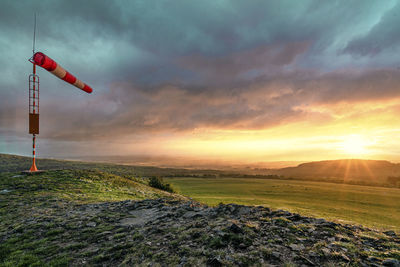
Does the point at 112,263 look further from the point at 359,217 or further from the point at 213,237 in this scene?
the point at 359,217

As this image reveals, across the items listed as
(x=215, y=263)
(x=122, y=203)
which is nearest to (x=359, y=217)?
(x=215, y=263)

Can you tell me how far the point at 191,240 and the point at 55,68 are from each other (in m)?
24.9

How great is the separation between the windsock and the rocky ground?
53.6 feet

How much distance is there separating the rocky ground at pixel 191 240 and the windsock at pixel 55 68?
643 inches

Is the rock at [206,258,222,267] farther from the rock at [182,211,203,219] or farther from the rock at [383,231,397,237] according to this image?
the rock at [383,231,397,237]

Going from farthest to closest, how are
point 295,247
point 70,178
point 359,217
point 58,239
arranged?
1. point 70,178
2. point 359,217
3. point 58,239
4. point 295,247

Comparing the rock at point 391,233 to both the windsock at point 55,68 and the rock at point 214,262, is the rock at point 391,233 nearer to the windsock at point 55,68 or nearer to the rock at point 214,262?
the rock at point 214,262

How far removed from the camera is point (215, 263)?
5492 mm

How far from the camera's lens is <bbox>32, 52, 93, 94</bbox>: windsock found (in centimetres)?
1977

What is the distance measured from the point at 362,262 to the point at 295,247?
176 centimetres

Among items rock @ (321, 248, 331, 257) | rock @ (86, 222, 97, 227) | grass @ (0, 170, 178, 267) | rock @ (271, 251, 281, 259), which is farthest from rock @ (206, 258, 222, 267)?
A: rock @ (86, 222, 97, 227)

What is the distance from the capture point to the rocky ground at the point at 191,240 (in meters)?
5.70

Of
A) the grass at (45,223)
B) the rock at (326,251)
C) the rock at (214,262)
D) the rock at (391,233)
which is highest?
the rock at (326,251)

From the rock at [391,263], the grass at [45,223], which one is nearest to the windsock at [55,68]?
the grass at [45,223]
